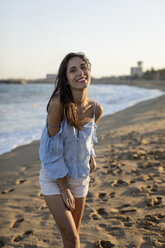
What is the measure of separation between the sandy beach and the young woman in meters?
0.86

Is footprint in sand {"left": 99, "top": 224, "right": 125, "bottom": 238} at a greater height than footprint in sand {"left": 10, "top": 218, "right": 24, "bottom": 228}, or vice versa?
footprint in sand {"left": 99, "top": 224, "right": 125, "bottom": 238}

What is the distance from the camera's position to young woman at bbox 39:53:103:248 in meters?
1.91

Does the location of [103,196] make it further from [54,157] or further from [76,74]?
[76,74]

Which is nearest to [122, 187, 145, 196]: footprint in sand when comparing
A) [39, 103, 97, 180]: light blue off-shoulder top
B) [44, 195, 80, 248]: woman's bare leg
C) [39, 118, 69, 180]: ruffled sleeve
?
[39, 103, 97, 180]: light blue off-shoulder top

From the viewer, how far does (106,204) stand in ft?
11.4

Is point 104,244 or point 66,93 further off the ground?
point 66,93

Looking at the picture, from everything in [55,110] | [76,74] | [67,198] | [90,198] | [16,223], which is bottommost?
[16,223]

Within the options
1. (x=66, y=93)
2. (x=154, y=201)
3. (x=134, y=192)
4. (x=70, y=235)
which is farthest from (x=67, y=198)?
(x=134, y=192)

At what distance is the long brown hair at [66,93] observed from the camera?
1.92 metres

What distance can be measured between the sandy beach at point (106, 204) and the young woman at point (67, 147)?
0.86 metres

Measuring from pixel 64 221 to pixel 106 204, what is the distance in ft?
5.64

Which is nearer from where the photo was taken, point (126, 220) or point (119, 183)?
point (126, 220)

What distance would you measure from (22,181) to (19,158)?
5.11ft

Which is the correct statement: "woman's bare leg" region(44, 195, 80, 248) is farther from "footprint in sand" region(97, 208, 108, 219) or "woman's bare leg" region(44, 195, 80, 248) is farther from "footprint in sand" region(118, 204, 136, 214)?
"footprint in sand" region(118, 204, 136, 214)
